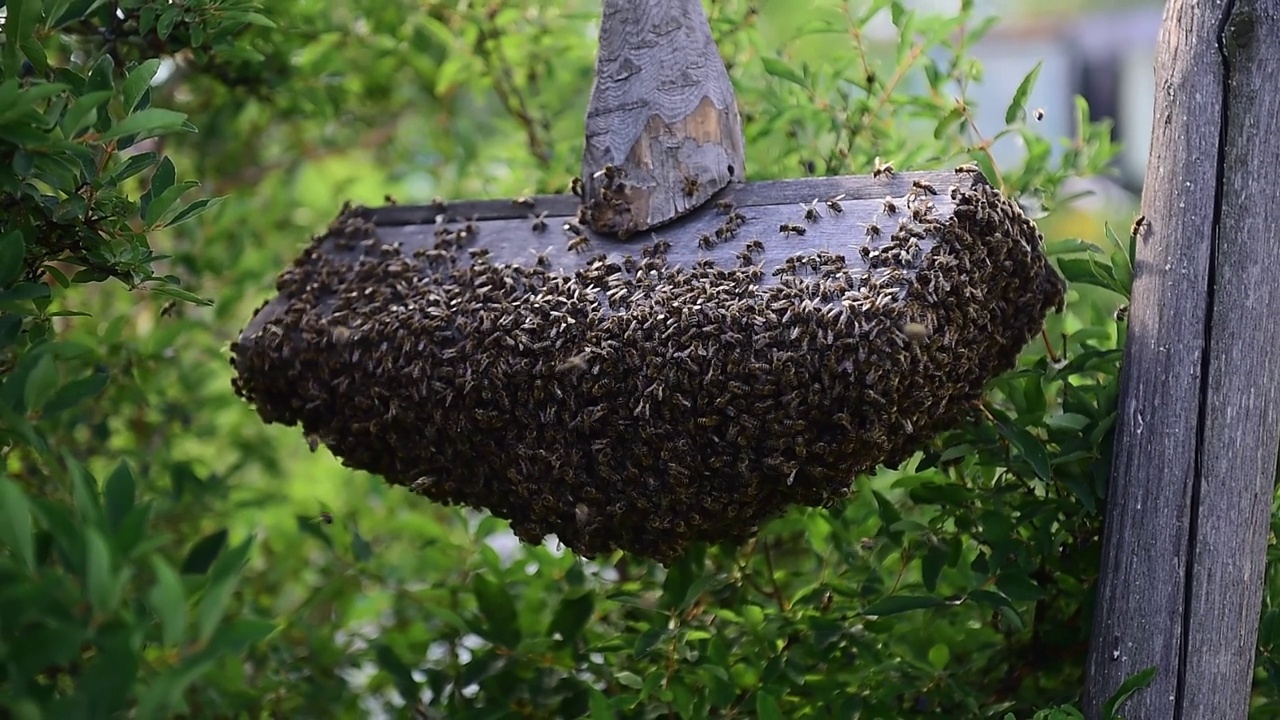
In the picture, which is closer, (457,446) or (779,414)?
(779,414)

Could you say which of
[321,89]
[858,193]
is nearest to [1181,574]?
[858,193]

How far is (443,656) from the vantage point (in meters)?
1.97

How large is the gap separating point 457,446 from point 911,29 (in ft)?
3.39

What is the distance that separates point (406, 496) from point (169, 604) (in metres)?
2.26

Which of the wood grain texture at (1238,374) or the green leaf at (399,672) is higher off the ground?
the wood grain texture at (1238,374)

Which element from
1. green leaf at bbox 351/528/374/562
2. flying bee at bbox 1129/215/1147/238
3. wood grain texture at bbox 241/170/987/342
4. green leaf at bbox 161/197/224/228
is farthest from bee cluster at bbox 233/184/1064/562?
green leaf at bbox 351/528/374/562

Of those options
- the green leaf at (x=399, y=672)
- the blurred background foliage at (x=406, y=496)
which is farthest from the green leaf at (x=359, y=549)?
the green leaf at (x=399, y=672)

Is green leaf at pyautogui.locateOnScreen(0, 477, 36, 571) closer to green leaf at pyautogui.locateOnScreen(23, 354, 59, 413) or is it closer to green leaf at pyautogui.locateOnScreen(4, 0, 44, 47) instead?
green leaf at pyautogui.locateOnScreen(23, 354, 59, 413)

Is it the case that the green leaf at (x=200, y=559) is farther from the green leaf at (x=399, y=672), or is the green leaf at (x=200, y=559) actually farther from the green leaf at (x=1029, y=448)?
the green leaf at (x=1029, y=448)

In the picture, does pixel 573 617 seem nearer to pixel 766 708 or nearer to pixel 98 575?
pixel 766 708

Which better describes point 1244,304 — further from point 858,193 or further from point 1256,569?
point 858,193

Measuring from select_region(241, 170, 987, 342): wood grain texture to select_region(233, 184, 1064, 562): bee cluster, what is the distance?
19 mm

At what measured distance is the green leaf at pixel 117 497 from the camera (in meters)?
0.92

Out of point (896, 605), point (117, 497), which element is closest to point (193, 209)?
point (117, 497)
